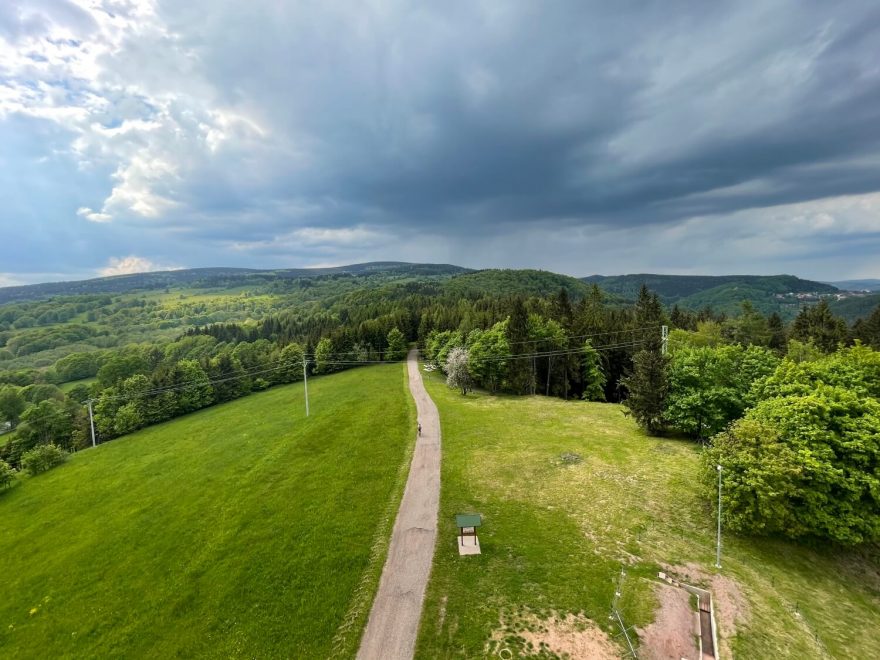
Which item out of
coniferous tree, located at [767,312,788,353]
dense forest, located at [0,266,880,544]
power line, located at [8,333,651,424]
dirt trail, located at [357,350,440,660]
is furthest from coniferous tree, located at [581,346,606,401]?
coniferous tree, located at [767,312,788,353]

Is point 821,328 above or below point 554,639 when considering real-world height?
above

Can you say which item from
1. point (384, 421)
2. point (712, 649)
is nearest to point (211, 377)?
point (384, 421)

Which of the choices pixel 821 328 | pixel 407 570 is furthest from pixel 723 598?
pixel 821 328

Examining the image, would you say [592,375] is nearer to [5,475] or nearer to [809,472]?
[809,472]

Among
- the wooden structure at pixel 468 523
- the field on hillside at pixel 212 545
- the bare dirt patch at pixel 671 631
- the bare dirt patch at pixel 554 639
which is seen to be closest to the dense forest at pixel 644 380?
the bare dirt patch at pixel 671 631

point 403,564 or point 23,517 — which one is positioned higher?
point 403,564

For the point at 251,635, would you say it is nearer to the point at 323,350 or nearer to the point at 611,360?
the point at 611,360

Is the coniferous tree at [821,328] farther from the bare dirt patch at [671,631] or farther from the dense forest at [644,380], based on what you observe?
the bare dirt patch at [671,631]
